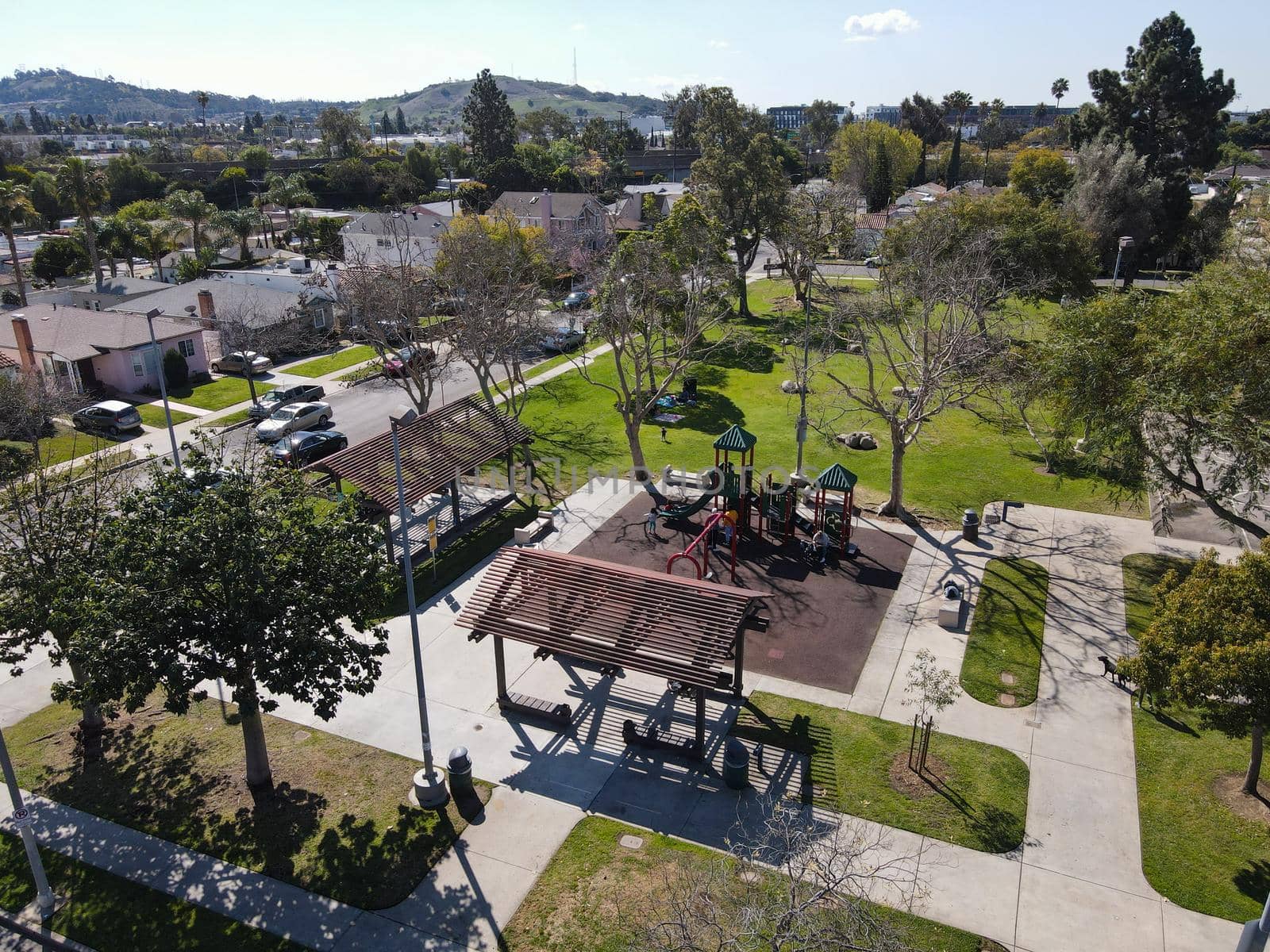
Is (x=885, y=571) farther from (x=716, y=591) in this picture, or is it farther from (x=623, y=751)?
(x=623, y=751)

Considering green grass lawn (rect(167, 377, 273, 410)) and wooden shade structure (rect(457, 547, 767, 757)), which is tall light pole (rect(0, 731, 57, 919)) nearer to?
wooden shade structure (rect(457, 547, 767, 757))

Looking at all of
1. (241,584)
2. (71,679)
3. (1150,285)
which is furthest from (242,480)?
(1150,285)

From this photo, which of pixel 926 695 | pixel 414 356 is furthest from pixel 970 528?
pixel 414 356

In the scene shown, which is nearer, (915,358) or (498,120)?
(915,358)

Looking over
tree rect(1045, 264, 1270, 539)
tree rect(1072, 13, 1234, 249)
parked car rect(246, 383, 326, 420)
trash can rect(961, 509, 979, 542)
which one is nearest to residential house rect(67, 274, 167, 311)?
parked car rect(246, 383, 326, 420)

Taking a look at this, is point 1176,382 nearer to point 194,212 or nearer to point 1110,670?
point 1110,670

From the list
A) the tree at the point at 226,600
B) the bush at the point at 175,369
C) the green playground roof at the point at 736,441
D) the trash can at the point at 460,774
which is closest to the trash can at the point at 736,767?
the trash can at the point at 460,774
